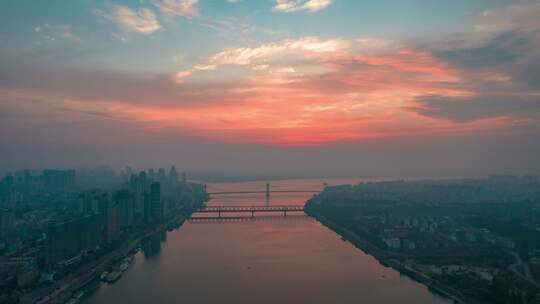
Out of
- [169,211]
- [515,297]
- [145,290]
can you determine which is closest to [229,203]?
[169,211]

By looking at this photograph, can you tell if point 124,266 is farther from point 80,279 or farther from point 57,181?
point 57,181

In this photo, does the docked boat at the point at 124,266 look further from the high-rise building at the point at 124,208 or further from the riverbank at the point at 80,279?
the high-rise building at the point at 124,208

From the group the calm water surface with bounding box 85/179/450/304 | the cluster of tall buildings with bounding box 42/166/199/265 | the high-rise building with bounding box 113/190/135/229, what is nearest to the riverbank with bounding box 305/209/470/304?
the calm water surface with bounding box 85/179/450/304

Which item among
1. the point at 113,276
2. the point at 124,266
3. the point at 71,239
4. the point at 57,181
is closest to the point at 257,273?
the point at 113,276

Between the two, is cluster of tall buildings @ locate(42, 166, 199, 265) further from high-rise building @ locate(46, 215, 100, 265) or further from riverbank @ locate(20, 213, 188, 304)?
riverbank @ locate(20, 213, 188, 304)

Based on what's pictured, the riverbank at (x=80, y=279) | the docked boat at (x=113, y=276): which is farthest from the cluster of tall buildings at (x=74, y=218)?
the docked boat at (x=113, y=276)

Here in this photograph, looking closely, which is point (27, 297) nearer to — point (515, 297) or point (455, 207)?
point (515, 297)
